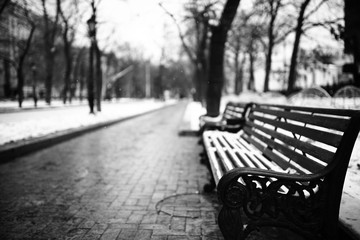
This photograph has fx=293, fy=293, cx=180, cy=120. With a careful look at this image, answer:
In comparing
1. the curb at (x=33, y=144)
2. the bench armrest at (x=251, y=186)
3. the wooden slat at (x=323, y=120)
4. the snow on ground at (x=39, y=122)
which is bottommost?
the curb at (x=33, y=144)

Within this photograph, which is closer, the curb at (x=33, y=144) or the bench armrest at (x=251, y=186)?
the bench armrest at (x=251, y=186)

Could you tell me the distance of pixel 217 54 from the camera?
30.3 ft

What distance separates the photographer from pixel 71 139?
8.48 meters

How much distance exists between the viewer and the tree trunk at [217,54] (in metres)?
8.55

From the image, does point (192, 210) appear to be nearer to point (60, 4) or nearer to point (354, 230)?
point (354, 230)

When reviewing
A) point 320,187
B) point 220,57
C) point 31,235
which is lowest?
point 31,235

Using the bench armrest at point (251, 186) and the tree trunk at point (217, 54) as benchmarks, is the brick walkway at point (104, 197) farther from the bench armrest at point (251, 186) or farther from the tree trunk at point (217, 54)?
the tree trunk at point (217, 54)

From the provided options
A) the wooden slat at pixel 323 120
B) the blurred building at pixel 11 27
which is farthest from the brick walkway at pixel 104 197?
the blurred building at pixel 11 27

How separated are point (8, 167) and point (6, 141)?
1680 millimetres

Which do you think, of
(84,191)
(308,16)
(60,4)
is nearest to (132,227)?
(84,191)

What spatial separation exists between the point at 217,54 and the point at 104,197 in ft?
22.1

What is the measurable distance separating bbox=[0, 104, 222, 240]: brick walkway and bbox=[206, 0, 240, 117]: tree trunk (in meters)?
3.77

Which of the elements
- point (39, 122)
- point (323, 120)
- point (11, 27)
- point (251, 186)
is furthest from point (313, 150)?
point (11, 27)

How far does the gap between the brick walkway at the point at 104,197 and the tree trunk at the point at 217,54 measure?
12.4 feet
